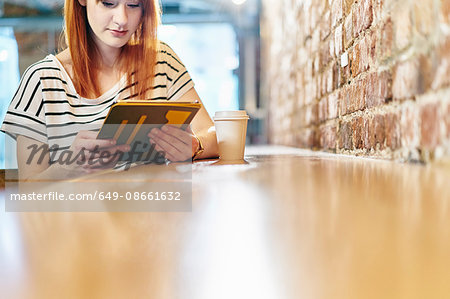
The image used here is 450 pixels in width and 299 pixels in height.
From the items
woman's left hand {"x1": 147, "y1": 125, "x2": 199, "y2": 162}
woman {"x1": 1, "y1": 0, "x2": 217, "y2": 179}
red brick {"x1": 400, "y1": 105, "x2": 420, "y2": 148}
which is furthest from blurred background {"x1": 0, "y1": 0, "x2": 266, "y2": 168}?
red brick {"x1": 400, "y1": 105, "x2": 420, "y2": 148}

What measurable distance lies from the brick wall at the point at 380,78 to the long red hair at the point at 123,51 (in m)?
0.71

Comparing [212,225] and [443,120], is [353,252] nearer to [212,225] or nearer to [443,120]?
[212,225]

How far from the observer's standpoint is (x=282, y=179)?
652 millimetres

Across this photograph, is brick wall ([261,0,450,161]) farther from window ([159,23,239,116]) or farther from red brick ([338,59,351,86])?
window ([159,23,239,116])

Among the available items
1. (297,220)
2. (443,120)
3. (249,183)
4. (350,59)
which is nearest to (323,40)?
(350,59)

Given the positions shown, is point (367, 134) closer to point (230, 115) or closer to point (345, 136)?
point (345, 136)

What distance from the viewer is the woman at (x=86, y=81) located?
127 cm

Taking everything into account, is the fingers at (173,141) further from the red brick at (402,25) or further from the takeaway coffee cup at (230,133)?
the red brick at (402,25)

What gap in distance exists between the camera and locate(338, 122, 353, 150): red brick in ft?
4.10

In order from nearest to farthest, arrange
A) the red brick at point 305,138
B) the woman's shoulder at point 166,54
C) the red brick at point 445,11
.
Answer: the red brick at point 445,11, the woman's shoulder at point 166,54, the red brick at point 305,138

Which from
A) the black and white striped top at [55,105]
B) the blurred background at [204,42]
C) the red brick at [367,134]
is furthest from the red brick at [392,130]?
the blurred background at [204,42]

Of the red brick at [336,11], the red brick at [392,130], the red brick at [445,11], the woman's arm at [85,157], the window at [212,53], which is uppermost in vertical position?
the window at [212,53]

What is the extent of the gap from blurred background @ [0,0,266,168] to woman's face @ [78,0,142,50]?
14.3 ft

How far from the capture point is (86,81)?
4.47 feet
